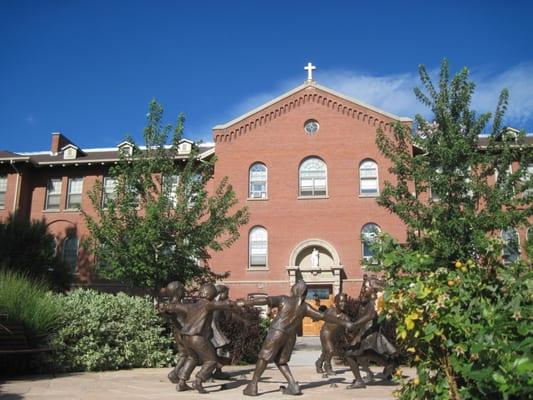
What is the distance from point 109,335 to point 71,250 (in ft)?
59.6

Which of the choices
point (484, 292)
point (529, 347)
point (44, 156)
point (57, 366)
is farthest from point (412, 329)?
point (44, 156)

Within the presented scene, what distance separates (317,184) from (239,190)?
3.89 metres

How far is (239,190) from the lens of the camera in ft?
87.0

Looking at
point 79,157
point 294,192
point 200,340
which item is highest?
point 79,157

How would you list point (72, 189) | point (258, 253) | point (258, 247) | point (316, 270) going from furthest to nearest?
point (72, 189), point (258, 247), point (258, 253), point (316, 270)

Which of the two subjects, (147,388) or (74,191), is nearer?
(147,388)

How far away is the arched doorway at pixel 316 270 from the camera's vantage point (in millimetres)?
24781

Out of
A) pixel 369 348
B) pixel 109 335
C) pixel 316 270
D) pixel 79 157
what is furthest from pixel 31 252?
pixel 369 348

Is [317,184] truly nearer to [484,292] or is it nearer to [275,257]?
[275,257]

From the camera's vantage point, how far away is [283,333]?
831cm


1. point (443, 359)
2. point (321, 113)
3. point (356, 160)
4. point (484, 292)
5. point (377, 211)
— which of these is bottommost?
point (443, 359)

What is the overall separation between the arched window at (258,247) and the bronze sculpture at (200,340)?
16730 mm

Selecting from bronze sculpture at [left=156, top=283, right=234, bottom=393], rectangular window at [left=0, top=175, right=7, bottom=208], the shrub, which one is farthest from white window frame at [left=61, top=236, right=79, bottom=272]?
bronze sculpture at [left=156, top=283, right=234, bottom=393]

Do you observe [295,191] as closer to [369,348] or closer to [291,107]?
[291,107]
